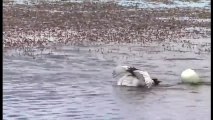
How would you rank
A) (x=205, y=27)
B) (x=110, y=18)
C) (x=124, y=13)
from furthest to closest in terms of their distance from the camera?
(x=124, y=13) → (x=110, y=18) → (x=205, y=27)

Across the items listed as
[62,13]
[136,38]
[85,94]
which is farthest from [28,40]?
[62,13]

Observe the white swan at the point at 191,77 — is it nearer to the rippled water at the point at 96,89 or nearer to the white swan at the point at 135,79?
the rippled water at the point at 96,89

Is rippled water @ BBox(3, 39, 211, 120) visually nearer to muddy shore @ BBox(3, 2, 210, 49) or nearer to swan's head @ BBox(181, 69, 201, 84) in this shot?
swan's head @ BBox(181, 69, 201, 84)

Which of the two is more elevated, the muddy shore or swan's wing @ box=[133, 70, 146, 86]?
the muddy shore

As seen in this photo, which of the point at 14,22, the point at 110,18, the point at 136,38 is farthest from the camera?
the point at 110,18

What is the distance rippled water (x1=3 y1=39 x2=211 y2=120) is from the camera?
12.2 metres

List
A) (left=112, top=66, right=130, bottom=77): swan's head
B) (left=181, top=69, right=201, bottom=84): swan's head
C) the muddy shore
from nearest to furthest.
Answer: (left=112, top=66, right=130, bottom=77): swan's head, (left=181, top=69, right=201, bottom=84): swan's head, the muddy shore

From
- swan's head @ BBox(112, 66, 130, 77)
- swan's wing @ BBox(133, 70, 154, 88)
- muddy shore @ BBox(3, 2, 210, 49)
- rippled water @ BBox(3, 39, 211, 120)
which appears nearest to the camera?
rippled water @ BBox(3, 39, 211, 120)

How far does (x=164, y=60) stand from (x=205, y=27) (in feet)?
36.5

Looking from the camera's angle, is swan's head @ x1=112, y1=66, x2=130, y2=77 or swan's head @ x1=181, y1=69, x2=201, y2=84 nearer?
swan's head @ x1=112, y1=66, x2=130, y2=77

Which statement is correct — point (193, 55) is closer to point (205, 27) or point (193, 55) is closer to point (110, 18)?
point (205, 27)

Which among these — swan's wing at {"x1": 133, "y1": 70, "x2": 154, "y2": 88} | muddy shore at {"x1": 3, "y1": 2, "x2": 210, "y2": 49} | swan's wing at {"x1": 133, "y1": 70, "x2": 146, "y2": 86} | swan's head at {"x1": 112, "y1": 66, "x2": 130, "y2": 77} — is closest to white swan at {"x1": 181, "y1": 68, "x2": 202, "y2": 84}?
swan's wing at {"x1": 133, "y1": 70, "x2": 154, "y2": 88}

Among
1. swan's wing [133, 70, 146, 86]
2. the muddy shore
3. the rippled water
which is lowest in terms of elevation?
the rippled water

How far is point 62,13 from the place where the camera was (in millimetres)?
34469
